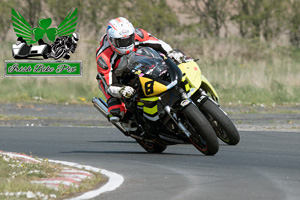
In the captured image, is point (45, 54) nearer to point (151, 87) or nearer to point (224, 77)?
point (224, 77)

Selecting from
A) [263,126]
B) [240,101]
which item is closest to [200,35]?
[240,101]

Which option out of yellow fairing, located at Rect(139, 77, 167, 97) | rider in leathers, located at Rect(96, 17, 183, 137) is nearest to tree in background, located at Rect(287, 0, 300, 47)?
rider in leathers, located at Rect(96, 17, 183, 137)

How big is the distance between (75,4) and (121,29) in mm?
21711

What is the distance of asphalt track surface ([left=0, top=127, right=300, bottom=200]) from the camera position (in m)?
7.02

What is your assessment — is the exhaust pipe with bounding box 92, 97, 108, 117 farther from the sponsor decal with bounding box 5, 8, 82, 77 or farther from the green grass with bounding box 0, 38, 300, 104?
the sponsor decal with bounding box 5, 8, 82, 77

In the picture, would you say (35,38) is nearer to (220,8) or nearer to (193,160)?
(220,8)

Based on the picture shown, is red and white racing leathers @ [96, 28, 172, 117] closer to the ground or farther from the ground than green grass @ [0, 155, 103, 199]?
farther from the ground

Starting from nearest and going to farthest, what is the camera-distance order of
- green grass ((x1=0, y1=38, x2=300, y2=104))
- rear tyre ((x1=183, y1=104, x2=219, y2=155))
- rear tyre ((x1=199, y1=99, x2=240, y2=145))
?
rear tyre ((x1=183, y1=104, x2=219, y2=155))
rear tyre ((x1=199, y1=99, x2=240, y2=145))
green grass ((x1=0, y1=38, x2=300, y2=104))

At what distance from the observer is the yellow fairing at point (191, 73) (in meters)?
9.64

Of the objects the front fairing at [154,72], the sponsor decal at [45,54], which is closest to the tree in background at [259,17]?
the sponsor decal at [45,54]

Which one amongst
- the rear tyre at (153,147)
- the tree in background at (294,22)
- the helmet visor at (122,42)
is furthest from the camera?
the tree in background at (294,22)

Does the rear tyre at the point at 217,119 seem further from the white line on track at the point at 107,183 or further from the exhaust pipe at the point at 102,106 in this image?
the white line on track at the point at 107,183

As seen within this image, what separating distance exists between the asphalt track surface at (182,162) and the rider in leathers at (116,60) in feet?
2.17

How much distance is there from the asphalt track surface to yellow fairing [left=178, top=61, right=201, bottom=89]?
1.04 meters
